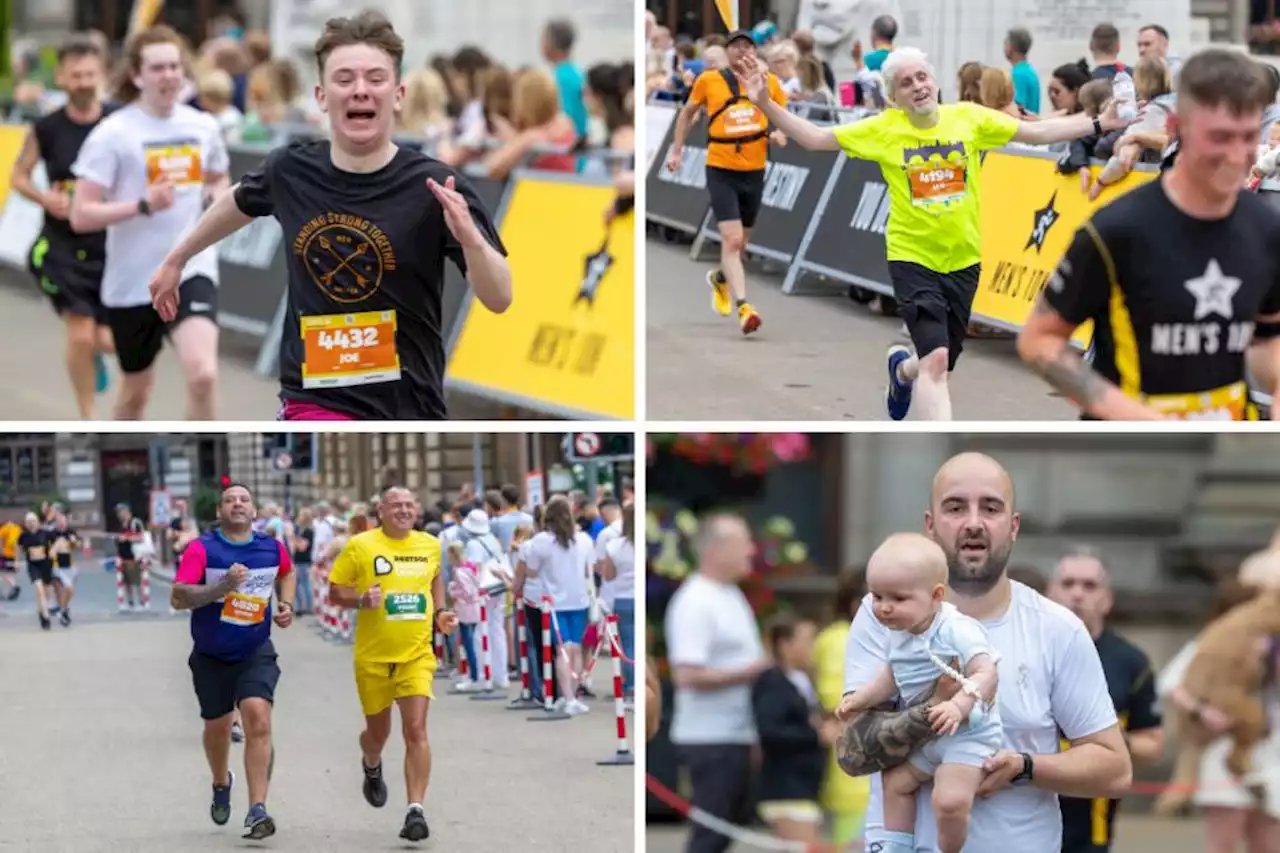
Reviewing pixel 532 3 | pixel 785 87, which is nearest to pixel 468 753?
pixel 785 87

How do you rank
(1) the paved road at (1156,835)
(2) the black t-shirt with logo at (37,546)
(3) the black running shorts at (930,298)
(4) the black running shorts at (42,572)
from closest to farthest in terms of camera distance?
(2) the black t-shirt with logo at (37,546)
(4) the black running shorts at (42,572)
(3) the black running shorts at (930,298)
(1) the paved road at (1156,835)

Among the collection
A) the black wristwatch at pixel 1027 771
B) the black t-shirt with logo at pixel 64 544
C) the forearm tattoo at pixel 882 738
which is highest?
the black t-shirt with logo at pixel 64 544

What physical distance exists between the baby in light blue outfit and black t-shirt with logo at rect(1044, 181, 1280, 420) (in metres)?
0.66

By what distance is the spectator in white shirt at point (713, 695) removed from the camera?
7332 millimetres

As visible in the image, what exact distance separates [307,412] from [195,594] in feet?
3.60

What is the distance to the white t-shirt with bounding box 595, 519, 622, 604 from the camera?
7043mm

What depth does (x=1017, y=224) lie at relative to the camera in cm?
1051

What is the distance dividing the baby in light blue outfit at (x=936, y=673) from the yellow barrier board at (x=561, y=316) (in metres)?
4.83

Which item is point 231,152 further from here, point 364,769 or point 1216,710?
point 1216,710

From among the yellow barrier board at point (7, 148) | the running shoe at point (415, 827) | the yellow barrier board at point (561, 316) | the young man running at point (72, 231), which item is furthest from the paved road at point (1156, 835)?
the yellow barrier board at point (7, 148)

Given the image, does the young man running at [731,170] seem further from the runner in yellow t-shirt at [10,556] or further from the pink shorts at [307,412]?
the pink shorts at [307,412]

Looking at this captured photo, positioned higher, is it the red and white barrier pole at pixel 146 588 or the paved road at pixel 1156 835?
the red and white barrier pole at pixel 146 588

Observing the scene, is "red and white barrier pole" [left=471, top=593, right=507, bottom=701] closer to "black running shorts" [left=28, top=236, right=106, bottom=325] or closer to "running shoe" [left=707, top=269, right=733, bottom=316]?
"black running shorts" [left=28, top=236, right=106, bottom=325]

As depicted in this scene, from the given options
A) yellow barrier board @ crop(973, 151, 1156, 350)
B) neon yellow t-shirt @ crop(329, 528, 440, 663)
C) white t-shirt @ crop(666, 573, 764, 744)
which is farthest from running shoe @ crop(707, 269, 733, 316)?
neon yellow t-shirt @ crop(329, 528, 440, 663)
